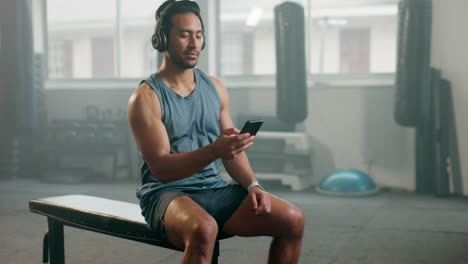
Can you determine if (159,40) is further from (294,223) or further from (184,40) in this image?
(294,223)

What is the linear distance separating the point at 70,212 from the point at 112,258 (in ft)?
2.81

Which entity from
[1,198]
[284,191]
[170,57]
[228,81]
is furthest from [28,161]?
[170,57]

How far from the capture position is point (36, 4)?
6.82 metres

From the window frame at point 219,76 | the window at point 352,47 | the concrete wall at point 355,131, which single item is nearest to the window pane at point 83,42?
the window frame at point 219,76

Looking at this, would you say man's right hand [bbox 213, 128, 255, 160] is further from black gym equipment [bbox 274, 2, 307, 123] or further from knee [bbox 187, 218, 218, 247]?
black gym equipment [bbox 274, 2, 307, 123]

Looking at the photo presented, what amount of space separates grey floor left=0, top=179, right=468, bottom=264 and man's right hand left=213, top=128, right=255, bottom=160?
1.46 metres

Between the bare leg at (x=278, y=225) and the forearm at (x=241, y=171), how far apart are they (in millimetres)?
96

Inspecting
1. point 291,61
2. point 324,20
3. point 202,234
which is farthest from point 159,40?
point 324,20

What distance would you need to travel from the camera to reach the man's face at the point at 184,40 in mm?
1869

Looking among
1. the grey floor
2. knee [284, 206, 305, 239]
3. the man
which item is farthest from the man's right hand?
the grey floor

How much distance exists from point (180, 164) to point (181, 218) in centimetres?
16

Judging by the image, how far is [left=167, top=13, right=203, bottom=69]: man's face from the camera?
1869mm

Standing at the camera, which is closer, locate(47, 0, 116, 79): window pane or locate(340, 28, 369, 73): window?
locate(340, 28, 369, 73): window

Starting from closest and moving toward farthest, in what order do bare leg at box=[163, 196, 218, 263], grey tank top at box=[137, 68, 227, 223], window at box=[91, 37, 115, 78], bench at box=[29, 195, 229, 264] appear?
bare leg at box=[163, 196, 218, 263] < grey tank top at box=[137, 68, 227, 223] < bench at box=[29, 195, 229, 264] < window at box=[91, 37, 115, 78]
